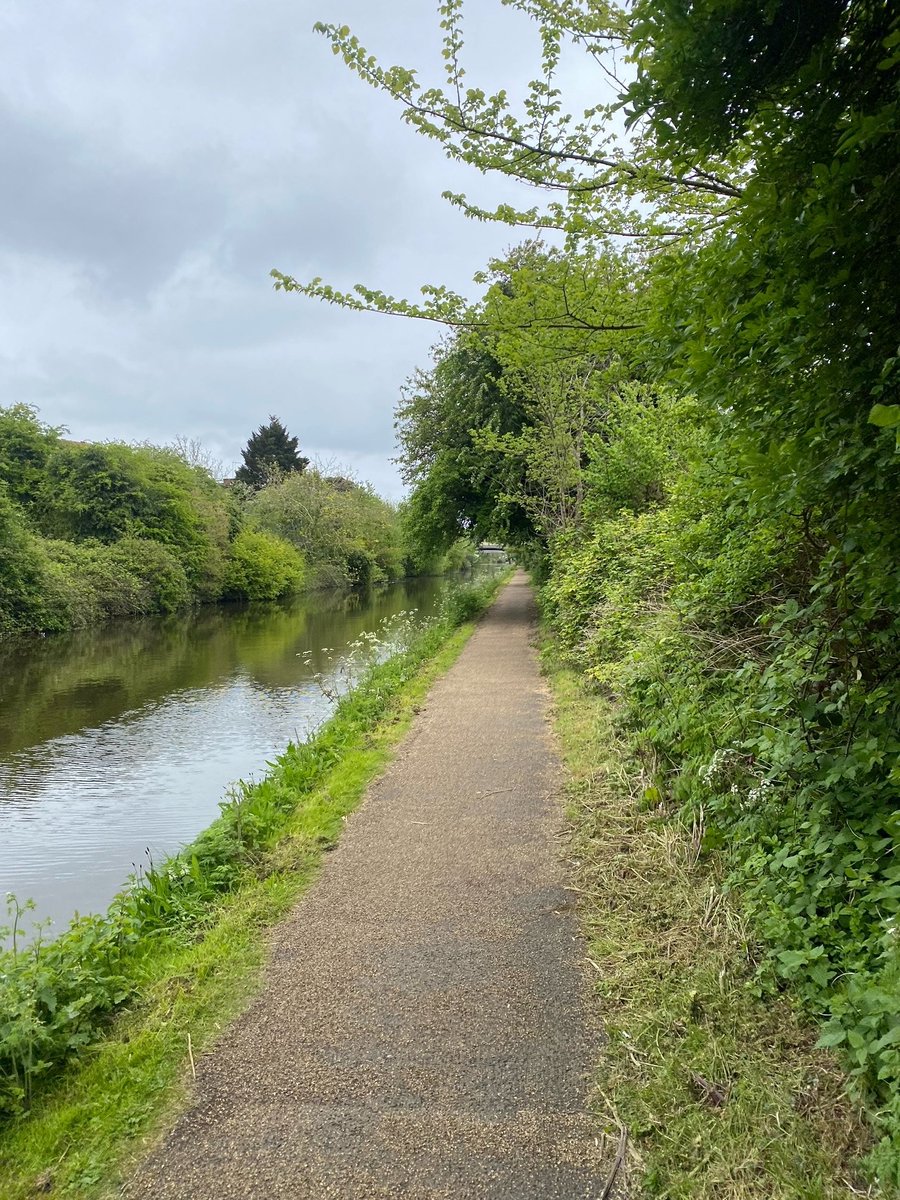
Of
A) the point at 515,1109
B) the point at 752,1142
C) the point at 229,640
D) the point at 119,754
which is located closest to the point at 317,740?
the point at 119,754

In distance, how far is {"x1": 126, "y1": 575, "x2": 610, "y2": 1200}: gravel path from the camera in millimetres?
2336

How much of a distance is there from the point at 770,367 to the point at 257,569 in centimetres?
3775

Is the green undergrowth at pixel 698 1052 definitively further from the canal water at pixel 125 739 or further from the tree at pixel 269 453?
the tree at pixel 269 453

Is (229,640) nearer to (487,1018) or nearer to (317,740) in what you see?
(317,740)

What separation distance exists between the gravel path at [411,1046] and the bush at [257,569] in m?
34.1

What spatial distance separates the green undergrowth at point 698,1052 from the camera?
213 centimetres

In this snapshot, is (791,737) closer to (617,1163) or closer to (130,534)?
(617,1163)

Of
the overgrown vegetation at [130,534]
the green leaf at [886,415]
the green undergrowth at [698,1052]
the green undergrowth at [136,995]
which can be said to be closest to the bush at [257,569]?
the overgrown vegetation at [130,534]

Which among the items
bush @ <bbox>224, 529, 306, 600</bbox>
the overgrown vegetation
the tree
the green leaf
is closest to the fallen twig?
the green leaf

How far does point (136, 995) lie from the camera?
135 inches

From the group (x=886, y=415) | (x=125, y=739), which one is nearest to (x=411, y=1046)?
(x=886, y=415)

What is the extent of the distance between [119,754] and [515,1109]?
9422 millimetres

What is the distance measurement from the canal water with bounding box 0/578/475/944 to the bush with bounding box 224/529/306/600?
13783 mm

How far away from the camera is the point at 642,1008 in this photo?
302 centimetres
